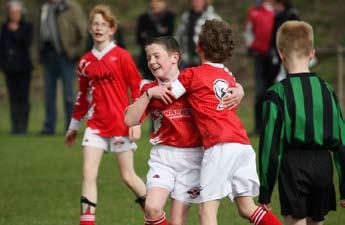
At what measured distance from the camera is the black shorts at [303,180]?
23.4ft

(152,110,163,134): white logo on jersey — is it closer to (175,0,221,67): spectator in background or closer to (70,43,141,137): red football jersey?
(70,43,141,137): red football jersey

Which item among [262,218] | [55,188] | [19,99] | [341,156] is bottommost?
[55,188]

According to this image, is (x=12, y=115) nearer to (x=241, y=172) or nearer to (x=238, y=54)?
(x=238, y=54)

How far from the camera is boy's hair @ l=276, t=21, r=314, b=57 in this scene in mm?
7219

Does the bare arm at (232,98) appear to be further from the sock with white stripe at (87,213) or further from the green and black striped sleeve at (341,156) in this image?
the sock with white stripe at (87,213)

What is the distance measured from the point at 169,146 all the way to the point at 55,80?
1158 centimetres

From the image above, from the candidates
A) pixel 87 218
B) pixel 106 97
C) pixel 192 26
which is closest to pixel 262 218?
pixel 87 218

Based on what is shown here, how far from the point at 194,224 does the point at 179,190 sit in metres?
2.01

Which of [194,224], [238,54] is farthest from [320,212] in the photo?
[238,54]

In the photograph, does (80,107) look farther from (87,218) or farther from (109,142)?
(87,218)

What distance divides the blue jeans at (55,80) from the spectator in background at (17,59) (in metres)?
0.51

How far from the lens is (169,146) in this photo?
8.02 m

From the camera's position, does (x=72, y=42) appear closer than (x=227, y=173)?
No

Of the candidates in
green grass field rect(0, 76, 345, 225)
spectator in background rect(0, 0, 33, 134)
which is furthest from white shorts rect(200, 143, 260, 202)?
spectator in background rect(0, 0, 33, 134)
